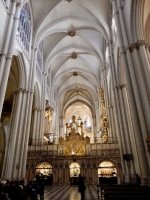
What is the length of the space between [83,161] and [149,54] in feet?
35.1

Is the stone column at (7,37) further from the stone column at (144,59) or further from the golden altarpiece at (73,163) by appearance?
the golden altarpiece at (73,163)

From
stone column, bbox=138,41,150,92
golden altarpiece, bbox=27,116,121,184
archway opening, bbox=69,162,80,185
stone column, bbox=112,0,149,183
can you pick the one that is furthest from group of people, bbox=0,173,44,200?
stone column, bbox=138,41,150,92

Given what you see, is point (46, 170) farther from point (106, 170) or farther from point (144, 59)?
point (144, 59)

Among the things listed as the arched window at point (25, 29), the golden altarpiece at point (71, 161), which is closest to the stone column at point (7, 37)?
the arched window at point (25, 29)

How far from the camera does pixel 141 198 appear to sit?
4.03 m

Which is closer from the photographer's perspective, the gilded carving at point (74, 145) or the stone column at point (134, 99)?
the stone column at point (134, 99)

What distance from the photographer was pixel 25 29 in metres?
15.3

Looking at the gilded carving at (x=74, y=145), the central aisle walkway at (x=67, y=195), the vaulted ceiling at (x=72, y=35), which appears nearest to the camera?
the central aisle walkway at (x=67, y=195)

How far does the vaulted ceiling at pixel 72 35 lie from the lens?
16.7 m

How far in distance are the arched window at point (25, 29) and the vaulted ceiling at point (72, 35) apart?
0.98m

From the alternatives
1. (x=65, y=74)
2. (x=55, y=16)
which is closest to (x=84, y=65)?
(x=65, y=74)

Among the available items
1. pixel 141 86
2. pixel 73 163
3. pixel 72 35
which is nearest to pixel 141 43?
pixel 141 86

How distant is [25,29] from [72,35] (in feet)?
21.8

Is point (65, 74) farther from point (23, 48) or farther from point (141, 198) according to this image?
point (141, 198)
